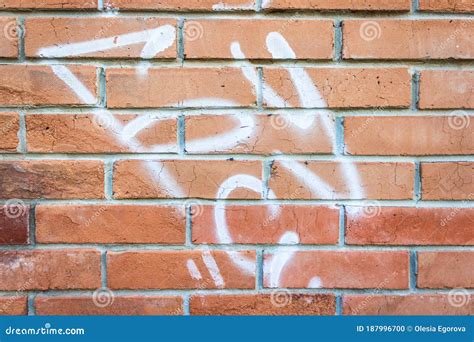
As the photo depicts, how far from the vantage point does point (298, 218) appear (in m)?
1.14

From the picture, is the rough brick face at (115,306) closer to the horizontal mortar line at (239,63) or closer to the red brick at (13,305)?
the red brick at (13,305)

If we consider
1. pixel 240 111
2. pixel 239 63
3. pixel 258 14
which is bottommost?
pixel 240 111

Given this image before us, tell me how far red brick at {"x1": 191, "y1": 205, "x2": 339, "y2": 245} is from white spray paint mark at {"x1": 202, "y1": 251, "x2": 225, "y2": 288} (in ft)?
0.12

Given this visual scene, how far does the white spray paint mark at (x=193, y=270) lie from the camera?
1139mm

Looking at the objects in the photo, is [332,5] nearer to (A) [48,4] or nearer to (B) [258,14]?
(B) [258,14]

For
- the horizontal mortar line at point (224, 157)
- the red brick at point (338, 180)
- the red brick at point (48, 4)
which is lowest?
the red brick at point (338, 180)

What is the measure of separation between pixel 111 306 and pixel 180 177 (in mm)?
351

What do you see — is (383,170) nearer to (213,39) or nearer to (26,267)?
(213,39)

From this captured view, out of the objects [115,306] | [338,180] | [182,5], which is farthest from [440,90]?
[115,306]

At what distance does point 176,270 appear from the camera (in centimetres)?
114

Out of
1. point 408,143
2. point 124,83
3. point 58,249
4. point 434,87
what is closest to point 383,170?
point 408,143

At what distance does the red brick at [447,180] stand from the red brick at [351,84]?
7.3 inches

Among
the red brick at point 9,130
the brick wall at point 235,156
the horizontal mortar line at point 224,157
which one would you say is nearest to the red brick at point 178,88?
the brick wall at point 235,156

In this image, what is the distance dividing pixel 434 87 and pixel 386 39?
6.1 inches
